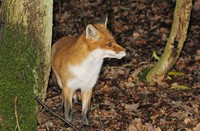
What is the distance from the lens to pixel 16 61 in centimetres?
666

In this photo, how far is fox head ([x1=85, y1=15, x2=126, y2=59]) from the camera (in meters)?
7.27

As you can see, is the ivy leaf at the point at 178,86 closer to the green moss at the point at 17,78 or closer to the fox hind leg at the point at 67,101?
the fox hind leg at the point at 67,101

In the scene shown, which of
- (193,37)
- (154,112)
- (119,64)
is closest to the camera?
(154,112)

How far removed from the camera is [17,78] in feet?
21.5

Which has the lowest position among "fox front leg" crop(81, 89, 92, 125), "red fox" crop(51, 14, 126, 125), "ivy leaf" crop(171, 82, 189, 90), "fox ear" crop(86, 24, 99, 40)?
"ivy leaf" crop(171, 82, 189, 90)

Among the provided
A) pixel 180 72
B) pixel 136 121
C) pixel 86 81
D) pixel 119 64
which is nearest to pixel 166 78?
pixel 180 72

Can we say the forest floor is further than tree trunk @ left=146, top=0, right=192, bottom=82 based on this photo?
No

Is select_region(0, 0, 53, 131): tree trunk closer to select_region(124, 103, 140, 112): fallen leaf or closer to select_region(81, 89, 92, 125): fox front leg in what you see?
select_region(81, 89, 92, 125): fox front leg

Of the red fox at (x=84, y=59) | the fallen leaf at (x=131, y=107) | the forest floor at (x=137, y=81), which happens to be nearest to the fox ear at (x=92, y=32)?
the red fox at (x=84, y=59)

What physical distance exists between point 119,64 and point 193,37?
2.50 meters

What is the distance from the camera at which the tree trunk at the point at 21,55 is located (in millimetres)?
6375

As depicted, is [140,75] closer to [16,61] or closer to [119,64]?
[119,64]

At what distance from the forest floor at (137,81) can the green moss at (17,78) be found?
48.3 inches

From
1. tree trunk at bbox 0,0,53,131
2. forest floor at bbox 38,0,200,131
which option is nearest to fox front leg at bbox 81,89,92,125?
forest floor at bbox 38,0,200,131
